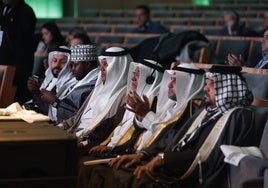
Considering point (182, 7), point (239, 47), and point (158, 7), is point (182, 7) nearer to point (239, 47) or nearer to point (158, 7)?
point (158, 7)

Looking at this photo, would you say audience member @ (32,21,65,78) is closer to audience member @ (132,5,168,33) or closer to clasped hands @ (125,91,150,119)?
audience member @ (132,5,168,33)

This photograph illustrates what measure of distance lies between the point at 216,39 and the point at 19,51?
2.37 m

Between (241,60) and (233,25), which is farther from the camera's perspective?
(233,25)

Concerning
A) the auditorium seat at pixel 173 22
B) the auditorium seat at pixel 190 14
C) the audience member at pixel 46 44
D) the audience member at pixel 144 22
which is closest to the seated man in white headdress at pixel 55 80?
the audience member at pixel 46 44

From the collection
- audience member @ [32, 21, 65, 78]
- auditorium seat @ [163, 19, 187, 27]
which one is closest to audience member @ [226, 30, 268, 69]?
audience member @ [32, 21, 65, 78]

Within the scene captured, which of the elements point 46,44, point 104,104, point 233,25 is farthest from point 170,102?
point 233,25

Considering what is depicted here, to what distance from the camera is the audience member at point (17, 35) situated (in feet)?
24.0

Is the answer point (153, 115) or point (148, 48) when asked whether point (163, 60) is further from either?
point (153, 115)

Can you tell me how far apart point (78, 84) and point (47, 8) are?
9.99 meters

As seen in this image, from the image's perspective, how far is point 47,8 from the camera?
15641 millimetres

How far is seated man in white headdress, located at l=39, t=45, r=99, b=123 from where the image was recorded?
18.7 ft

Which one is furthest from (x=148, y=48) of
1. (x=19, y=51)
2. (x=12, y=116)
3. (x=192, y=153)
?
(x=192, y=153)

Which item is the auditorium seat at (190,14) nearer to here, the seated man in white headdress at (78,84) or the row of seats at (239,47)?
the row of seats at (239,47)

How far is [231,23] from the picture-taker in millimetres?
9984
